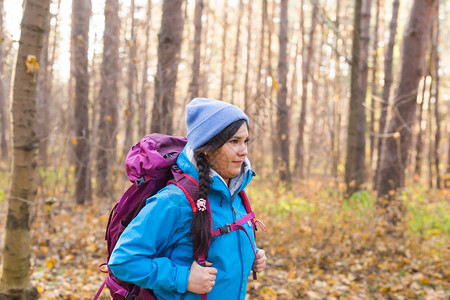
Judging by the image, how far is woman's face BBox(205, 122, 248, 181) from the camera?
76.6 inches

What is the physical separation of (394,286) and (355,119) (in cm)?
435

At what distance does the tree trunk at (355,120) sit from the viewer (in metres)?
8.02

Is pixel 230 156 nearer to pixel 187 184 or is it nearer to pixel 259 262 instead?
pixel 187 184

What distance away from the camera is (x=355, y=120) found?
28.1 feet

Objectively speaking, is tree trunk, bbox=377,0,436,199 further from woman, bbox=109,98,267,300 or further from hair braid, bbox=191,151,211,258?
hair braid, bbox=191,151,211,258

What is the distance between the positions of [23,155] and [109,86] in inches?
243

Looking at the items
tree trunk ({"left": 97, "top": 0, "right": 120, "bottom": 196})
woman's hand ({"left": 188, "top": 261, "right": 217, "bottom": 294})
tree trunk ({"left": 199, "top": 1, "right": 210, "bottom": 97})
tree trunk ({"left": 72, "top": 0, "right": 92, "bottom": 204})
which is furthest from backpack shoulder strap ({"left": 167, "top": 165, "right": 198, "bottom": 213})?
tree trunk ({"left": 199, "top": 1, "right": 210, "bottom": 97})

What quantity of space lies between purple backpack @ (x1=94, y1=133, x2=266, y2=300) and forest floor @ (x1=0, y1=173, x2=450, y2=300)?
2656 millimetres

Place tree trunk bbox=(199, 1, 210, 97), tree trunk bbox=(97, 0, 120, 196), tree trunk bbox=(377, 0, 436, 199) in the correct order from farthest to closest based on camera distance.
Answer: tree trunk bbox=(199, 1, 210, 97)
tree trunk bbox=(97, 0, 120, 196)
tree trunk bbox=(377, 0, 436, 199)

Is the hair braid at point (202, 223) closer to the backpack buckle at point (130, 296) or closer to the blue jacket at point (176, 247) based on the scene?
the blue jacket at point (176, 247)

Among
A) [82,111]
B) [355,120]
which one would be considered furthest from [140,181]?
[82,111]

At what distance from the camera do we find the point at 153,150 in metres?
1.94

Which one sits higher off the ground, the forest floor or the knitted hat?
the knitted hat

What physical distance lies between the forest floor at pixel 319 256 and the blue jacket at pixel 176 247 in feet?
9.44
